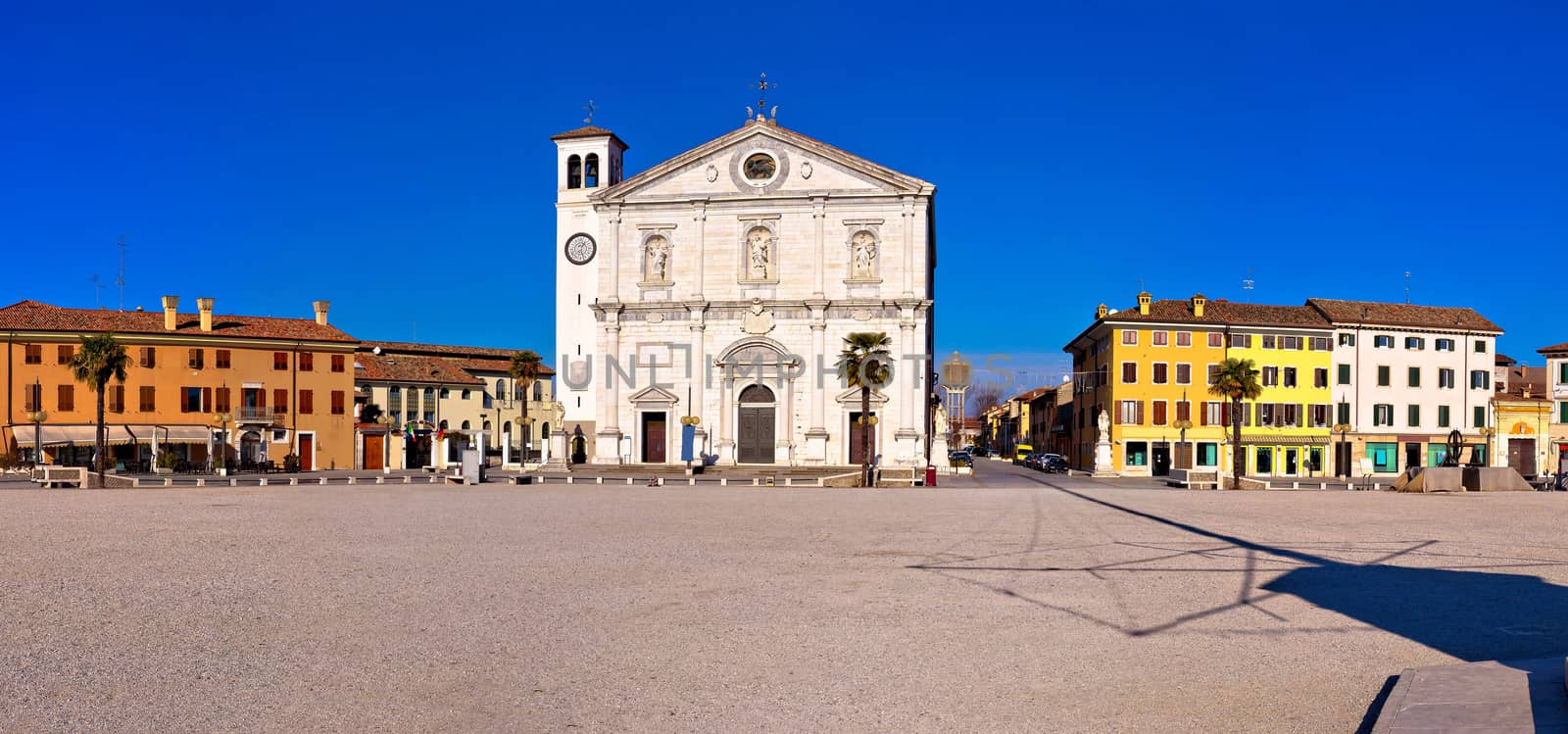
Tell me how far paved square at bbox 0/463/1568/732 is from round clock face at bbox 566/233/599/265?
43.7 m

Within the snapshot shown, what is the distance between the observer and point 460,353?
89.2 m

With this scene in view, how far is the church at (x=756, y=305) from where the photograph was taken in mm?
60094

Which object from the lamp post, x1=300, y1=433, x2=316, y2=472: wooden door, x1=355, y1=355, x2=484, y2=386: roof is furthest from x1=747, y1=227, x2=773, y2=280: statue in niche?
x1=355, y1=355, x2=484, y2=386: roof

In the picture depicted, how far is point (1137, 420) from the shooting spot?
6762cm

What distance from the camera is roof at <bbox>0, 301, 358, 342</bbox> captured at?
5872 cm

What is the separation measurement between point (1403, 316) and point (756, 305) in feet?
122

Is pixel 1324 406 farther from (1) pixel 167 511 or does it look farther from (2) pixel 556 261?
(1) pixel 167 511

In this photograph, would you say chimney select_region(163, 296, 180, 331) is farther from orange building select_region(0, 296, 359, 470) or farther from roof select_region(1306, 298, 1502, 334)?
roof select_region(1306, 298, 1502, 334)

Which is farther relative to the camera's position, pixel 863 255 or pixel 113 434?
pixel 863 255

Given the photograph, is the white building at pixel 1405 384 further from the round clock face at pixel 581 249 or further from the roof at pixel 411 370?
the roof at pixel 411 370

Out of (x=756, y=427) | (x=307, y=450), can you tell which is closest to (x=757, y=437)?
(x=756, y=427)

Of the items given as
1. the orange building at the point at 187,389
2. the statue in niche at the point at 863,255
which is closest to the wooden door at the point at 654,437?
the statue in niche at the point at 863,255

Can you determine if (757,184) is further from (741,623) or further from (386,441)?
(741,623)

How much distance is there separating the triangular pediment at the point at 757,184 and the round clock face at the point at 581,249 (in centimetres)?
409
